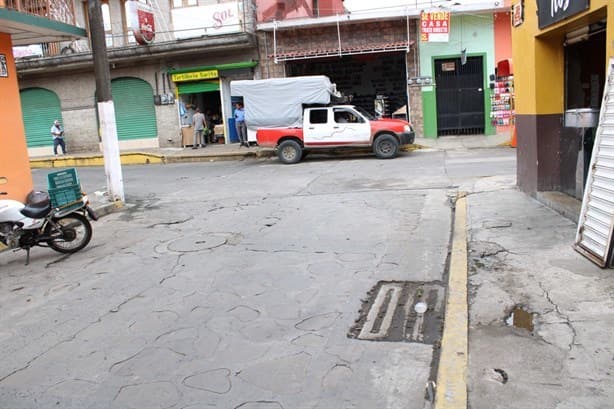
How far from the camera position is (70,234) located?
27.0ft

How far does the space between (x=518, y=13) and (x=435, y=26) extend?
12.4 metres

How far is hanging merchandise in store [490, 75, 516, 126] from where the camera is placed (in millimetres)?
22297

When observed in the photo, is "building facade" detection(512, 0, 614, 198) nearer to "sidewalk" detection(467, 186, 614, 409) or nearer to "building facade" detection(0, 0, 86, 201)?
"sidewalk" detection(467, 186, 614, 409)

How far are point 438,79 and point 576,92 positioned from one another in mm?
14151

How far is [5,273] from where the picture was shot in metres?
7.59

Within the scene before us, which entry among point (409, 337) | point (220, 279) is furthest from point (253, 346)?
point (220, 279)

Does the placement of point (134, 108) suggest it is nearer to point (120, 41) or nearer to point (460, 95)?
point (120, 41)

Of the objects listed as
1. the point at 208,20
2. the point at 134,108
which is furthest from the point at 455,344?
the point at 134,108

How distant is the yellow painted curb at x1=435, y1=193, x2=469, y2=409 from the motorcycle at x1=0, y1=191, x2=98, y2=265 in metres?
5.33

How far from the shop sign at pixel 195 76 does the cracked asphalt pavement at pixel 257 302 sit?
13264 mm

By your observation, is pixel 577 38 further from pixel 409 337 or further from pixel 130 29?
pixel 130 29

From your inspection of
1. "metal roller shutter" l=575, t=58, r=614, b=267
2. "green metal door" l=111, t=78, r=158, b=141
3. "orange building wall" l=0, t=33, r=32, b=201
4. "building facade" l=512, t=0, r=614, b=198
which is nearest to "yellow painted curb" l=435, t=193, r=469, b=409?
"metal roller shutter" l=575, t=58, r=614, b=267

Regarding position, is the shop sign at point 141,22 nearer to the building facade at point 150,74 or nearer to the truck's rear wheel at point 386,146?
the building facade at point 150,74

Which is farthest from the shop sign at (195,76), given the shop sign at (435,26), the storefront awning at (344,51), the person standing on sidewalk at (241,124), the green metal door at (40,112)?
the shop sign at (435,26)
